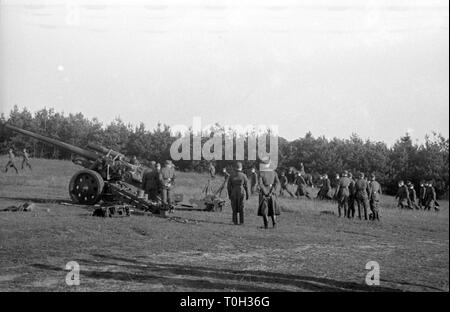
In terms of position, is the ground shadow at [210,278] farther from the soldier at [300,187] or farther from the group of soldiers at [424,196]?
the soldier at [300,187]

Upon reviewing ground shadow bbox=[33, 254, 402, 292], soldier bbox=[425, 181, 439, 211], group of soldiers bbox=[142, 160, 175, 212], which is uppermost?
group of soldiers bbox=[142, 160, 175, 212]

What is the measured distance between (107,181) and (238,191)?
439 centimetres

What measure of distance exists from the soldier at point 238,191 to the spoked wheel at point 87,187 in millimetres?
4110

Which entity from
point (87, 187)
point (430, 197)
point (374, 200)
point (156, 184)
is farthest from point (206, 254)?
point (430, 197)

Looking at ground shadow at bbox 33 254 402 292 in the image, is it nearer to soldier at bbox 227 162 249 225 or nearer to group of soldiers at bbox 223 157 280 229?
group of soldiers at bbox 223 157 280 229

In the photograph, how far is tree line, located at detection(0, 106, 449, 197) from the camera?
38000 mm

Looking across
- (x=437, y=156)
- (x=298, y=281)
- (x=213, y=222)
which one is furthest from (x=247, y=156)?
(x=298, y=281)

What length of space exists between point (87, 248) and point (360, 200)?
10.3 m

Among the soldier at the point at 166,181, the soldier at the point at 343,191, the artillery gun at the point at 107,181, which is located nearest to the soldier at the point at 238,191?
the artillery gun at the point at 107,181

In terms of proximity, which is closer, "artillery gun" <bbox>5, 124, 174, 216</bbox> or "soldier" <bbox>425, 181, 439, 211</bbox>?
"artillery gun" <bbox>5, 124, 174, 216</bbox>

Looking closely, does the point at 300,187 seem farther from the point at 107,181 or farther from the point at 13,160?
the point at 13,160

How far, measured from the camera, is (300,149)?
43.2 meters

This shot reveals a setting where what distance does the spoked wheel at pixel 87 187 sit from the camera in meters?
15.1

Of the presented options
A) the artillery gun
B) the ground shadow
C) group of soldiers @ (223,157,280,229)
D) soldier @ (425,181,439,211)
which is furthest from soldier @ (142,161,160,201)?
soldier @ (425,181,439,211)
